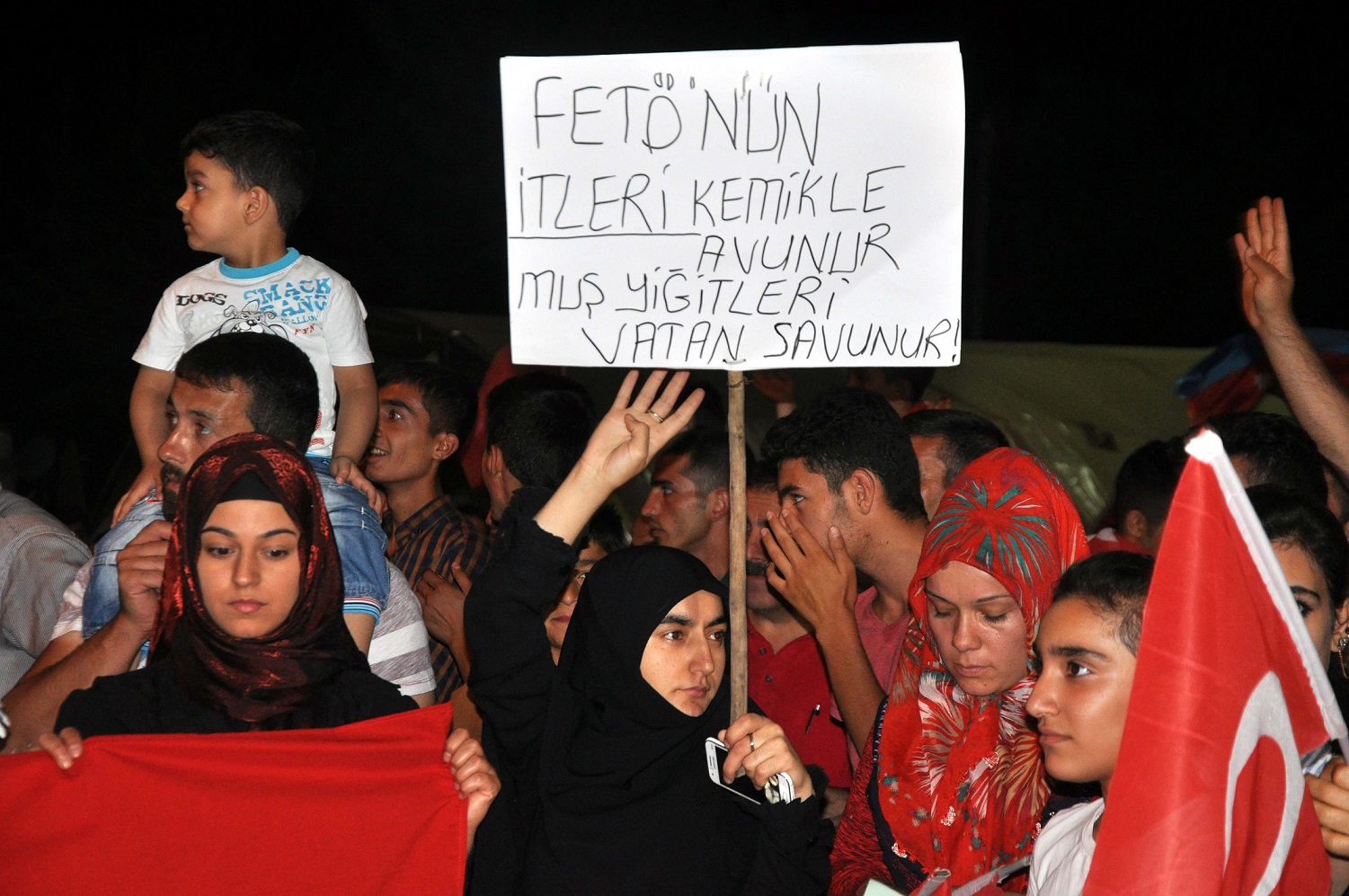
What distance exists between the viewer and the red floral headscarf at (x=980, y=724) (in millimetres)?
2754

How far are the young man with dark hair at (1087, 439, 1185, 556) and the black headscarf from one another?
1.76 m

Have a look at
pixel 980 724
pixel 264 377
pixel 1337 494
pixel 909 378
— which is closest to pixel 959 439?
pixel 1337 494

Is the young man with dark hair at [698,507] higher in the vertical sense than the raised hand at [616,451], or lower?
lower

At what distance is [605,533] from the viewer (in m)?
3.98

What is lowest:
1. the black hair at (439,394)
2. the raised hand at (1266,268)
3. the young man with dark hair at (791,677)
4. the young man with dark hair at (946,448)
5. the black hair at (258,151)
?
the young man with dark hair at (791,677)

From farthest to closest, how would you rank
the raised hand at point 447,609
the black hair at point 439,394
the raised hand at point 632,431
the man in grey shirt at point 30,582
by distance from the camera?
1. the black hair at point 439,394
2. the raised hand at point 447,609
3. the man in grey shirt at point 30,582
4. the raised hand at point 632,431

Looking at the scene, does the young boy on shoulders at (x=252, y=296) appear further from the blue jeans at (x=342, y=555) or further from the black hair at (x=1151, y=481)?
the black hair at (x=1151, y=481)

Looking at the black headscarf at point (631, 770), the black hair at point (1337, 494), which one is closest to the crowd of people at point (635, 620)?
the black headscarf at point (631, 770)

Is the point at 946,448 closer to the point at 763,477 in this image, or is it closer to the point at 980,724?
the point at 763,477

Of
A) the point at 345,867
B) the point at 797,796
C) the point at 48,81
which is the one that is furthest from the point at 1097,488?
the point at 48,81

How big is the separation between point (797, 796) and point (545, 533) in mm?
675

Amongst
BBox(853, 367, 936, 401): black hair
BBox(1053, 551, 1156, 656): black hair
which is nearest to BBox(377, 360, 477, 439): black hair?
BBox(853, 367, 936, 401): black hair

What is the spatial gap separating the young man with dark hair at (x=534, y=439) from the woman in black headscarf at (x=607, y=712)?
1.34 m

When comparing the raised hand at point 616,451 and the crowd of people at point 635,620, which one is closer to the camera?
the crowd of people at point 635,620
